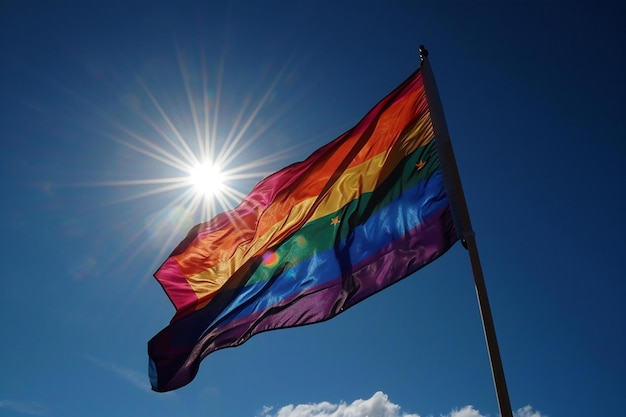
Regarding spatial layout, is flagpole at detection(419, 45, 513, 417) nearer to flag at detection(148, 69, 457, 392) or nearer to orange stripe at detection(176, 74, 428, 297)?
flag at detection(148, 69, 457, 392)

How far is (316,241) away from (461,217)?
345 cm

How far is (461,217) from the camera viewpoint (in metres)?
6.32

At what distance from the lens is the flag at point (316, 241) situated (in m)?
7.81

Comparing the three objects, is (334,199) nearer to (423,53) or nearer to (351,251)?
(351,251)

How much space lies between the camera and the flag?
307 inches

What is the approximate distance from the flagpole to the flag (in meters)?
0.60

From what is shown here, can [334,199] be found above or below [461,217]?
above

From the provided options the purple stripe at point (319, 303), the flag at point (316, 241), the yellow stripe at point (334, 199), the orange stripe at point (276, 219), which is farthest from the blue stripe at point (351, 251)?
the orange stripe at point (276, 219)

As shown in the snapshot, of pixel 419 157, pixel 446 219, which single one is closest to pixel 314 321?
pixel 446 219

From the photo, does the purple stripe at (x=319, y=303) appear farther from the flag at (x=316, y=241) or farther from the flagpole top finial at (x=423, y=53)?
the flagpole top finial at (x=423, y=53)

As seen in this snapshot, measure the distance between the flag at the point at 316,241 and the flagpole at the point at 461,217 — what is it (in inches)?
23.8

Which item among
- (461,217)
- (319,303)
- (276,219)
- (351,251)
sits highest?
(276,219)

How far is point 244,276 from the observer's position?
9.71 m

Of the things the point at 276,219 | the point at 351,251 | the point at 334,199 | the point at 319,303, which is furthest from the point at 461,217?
the point at 276,219
